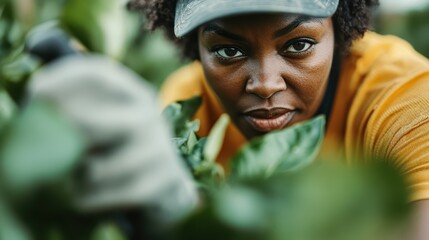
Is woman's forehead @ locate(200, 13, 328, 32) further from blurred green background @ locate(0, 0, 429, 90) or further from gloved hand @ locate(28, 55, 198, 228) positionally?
gloved hand @ locate(28, 55, 198, 228)

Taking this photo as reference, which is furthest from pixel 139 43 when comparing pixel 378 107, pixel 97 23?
pixel 97 23

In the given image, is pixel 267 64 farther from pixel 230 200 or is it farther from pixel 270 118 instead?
pixel 230 200

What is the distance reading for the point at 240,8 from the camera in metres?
1.01

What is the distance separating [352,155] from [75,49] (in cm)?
81

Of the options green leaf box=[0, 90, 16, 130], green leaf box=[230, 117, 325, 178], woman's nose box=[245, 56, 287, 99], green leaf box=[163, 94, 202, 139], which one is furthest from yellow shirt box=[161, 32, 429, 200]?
green leaf box=[0, 90, 16, 130]

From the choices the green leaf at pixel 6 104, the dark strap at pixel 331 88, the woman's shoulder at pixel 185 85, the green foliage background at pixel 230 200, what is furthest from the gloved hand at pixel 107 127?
the woman's shoulder at pixel 185 85

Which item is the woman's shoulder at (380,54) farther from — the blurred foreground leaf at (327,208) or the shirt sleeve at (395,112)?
the blurred foreground leaf at (327,208)

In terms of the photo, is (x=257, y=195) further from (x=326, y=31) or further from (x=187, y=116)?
(x=326, y=31)

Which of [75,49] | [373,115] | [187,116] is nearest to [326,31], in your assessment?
[373,115]

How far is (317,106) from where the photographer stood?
1.26 metres

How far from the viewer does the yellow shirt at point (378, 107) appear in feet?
3.63

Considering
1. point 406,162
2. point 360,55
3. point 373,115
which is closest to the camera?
point 406,162

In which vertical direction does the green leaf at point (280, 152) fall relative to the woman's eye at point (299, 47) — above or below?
above

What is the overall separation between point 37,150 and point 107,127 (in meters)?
0.05
